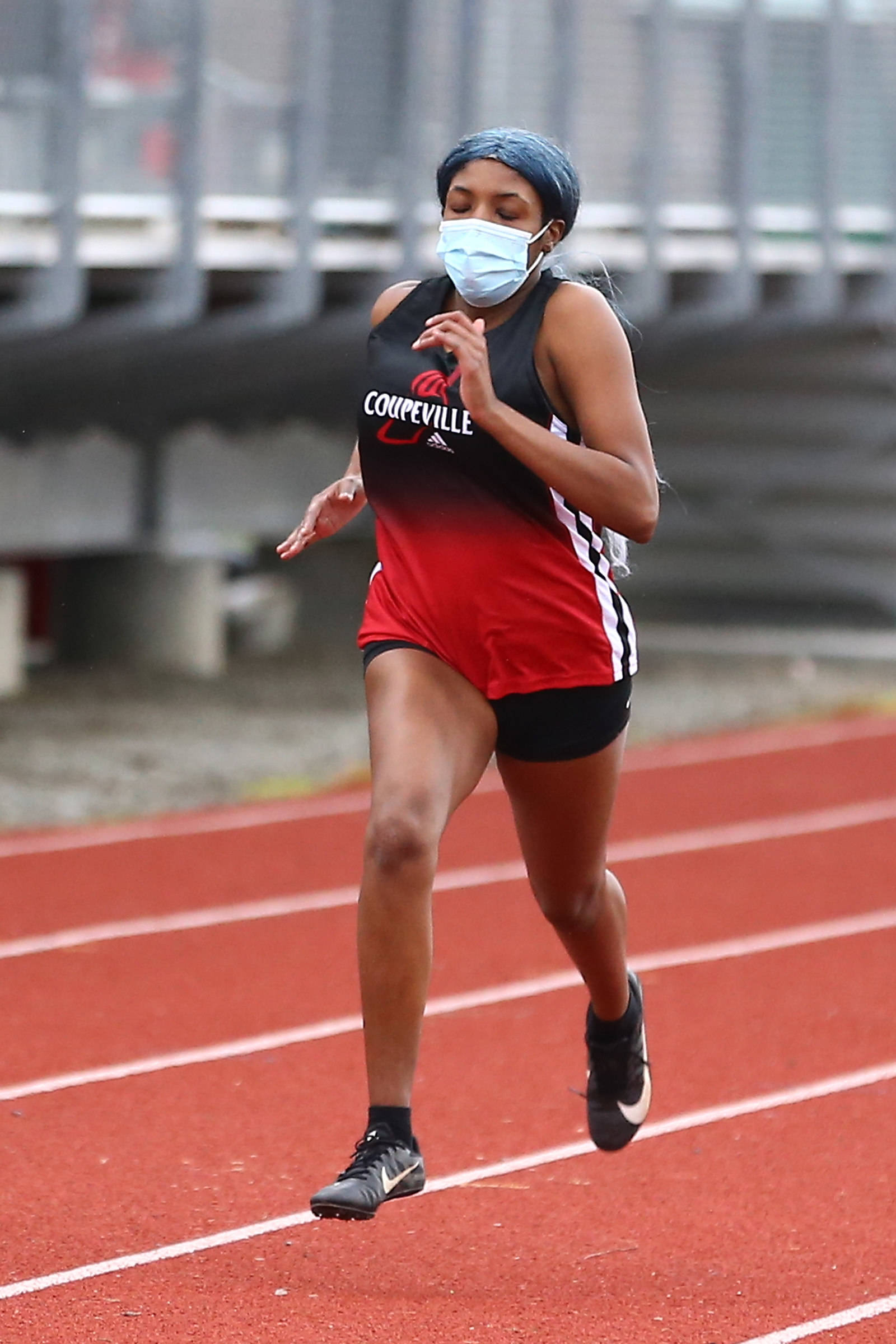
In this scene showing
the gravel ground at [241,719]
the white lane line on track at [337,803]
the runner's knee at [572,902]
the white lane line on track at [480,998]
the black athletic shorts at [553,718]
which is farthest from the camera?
the gravel ground at [241,719]

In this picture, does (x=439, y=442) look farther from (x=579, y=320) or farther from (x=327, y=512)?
(x=327, y=512)

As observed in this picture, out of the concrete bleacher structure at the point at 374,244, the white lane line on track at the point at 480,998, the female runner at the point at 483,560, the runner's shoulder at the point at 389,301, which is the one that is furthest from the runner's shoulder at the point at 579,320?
the concrete bleacher structure at the point at 374,244

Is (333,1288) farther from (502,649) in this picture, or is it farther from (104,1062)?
(104,1062)

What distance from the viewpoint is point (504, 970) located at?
7.02m

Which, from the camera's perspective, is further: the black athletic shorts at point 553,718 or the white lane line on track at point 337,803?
the white lane line on track at point 337,803

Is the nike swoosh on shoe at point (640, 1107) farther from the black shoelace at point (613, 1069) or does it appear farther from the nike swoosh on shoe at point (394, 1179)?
the nike swoosh on shoe at point (394, 1179)

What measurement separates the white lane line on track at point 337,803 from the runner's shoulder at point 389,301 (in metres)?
5.31

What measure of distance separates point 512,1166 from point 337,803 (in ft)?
19.5

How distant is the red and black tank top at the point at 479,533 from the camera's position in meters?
3.78

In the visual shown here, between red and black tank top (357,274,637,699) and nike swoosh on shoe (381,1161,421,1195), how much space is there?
77 cm

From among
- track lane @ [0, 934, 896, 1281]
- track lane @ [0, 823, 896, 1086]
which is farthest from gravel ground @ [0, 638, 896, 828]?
track lane @ [0, 934, 896, 1281]

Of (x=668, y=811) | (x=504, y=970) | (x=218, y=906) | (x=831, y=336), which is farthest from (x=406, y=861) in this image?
(x=831, y=336)

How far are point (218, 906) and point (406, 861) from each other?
448cm

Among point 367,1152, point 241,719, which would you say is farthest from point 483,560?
point 241,719
